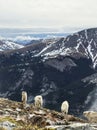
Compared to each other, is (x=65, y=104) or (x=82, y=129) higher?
(x=65, y=104)

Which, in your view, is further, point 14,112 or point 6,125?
point 14,112

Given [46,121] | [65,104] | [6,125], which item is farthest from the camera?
[65,104]

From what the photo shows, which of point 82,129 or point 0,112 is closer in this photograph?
point 82,129

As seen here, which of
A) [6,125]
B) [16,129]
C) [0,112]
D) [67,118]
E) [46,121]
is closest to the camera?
[16,129]

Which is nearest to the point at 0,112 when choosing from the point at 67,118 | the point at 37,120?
the point at 37,120

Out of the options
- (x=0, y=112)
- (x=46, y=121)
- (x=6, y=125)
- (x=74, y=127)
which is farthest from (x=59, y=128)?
(x=0, y=112)

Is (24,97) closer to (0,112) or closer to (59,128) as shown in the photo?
(0,112)

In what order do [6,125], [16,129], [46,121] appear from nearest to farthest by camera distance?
[16,129] → [6,125] → [46,121]

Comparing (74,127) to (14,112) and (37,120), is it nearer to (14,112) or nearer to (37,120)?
(37,120)

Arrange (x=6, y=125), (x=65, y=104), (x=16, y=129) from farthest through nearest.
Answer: (x=65, y=104) → (x=6, y=125) → (x=16, y=129)

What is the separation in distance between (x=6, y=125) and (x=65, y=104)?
83.2 ft

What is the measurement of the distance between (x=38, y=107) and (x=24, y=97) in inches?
151

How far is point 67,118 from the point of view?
61.6 meters

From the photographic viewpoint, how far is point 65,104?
65688mm
